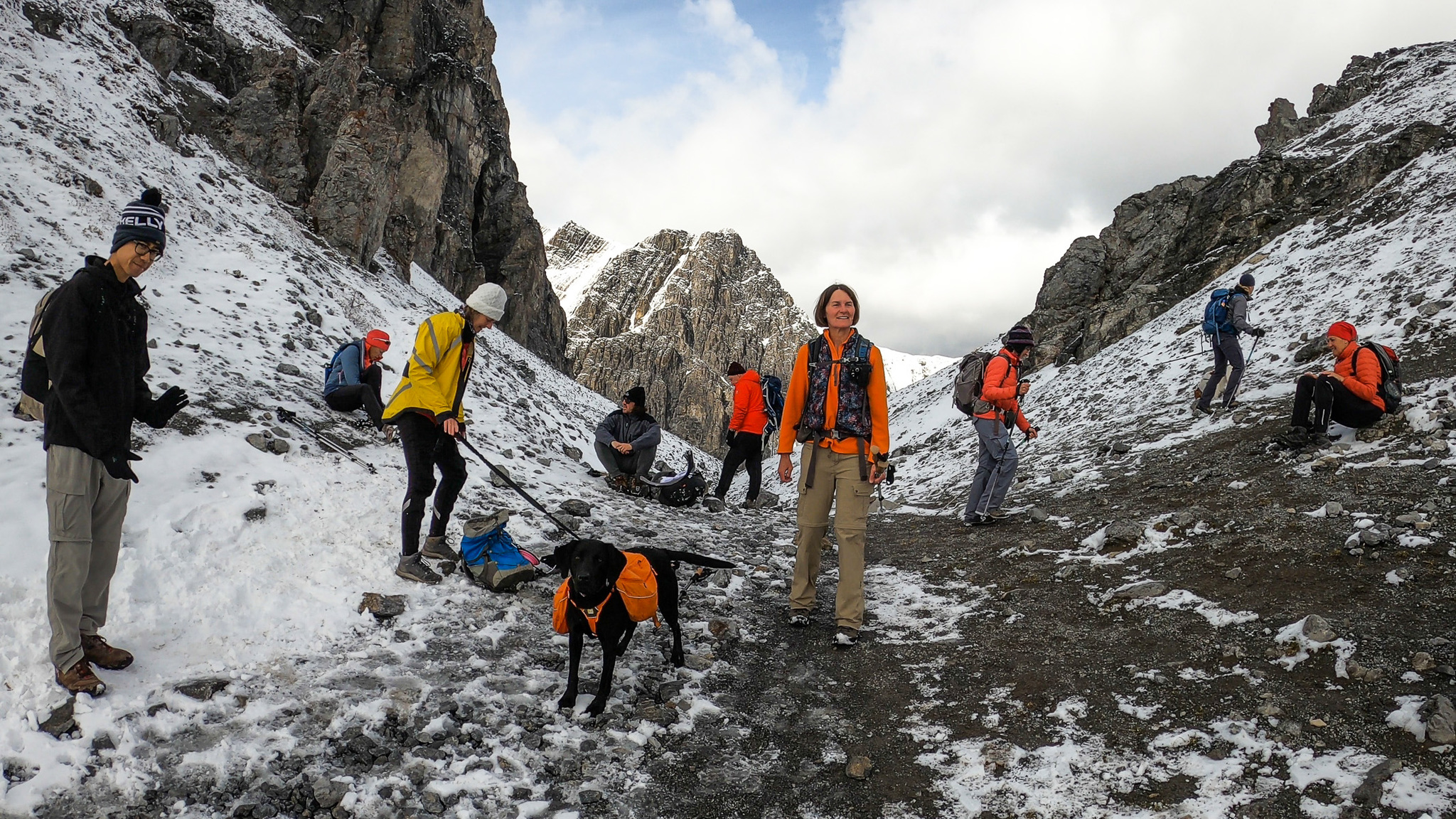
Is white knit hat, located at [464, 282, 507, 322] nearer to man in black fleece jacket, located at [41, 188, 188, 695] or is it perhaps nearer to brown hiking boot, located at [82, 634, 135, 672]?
man in black fleece jacket, located at [41, 188, 188, 695]

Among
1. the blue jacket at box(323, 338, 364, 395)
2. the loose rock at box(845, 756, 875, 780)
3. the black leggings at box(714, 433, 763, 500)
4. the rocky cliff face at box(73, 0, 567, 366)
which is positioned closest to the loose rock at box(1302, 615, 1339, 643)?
the loose rock at box(845, 756, 875, 780)

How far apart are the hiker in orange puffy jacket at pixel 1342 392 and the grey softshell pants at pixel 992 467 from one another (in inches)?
124

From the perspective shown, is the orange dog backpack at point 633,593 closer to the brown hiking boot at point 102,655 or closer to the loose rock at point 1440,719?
the brown hiking boot at point 102,655

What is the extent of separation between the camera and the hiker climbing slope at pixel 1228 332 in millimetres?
11531

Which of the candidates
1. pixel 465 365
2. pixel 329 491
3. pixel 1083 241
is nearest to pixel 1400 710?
pixel 465 365

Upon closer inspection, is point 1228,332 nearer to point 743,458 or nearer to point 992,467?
point 992,467

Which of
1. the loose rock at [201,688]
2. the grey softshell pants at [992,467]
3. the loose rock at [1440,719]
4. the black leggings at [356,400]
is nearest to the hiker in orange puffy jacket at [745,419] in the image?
the grey softshell pants at [992,467]

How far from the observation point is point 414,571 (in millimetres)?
6023

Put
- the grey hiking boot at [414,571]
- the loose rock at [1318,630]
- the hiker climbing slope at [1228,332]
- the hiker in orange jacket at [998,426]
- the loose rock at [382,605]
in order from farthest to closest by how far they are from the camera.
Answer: the hiker climbing slope at [1228,332]
the hiker in orange jacket at [998,426]
the grey hiking boot at [414,571]
the loose rock at [382,605]
the loose rock at [1318,630]

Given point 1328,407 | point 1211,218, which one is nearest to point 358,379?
point 1328,407

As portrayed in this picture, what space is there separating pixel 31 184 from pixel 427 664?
41.3 feet

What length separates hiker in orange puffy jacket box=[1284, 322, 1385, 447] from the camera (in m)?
7.70

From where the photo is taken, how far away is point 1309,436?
798 cm

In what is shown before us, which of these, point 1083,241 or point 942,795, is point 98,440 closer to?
point 942,795
